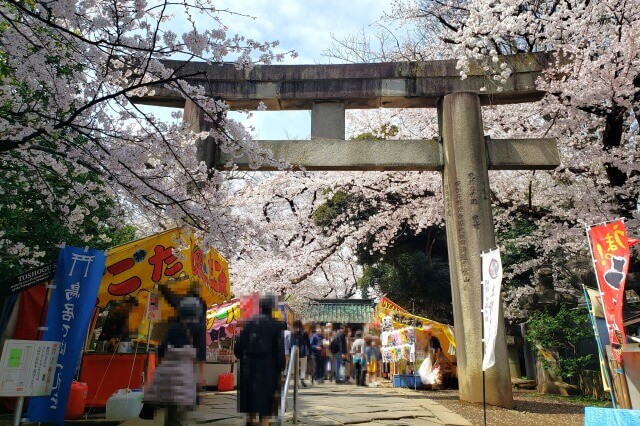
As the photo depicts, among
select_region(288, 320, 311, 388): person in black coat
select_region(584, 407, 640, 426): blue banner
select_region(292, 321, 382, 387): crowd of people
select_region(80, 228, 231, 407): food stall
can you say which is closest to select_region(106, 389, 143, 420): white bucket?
select_region(80, 228, 231, 407): food stall

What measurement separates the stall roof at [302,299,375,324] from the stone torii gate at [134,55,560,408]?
680 inches

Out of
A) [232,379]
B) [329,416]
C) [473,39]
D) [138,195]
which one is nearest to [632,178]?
[473,39]

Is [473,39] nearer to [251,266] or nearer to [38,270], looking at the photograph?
[38,270]

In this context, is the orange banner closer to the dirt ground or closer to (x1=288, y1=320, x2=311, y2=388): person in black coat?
(x1=288, y1=320, x2=311, y2=388): person in black coat

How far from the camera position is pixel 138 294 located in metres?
7.42

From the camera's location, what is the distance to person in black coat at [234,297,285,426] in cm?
470

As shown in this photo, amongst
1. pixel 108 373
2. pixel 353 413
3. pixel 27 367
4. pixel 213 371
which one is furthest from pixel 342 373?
pixel 27 367

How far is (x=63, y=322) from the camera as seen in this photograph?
535cm

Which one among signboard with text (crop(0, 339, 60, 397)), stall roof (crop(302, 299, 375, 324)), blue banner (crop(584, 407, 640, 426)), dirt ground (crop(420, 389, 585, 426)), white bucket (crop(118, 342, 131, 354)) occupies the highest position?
stall roof (crop(302, 299, 375, 324))

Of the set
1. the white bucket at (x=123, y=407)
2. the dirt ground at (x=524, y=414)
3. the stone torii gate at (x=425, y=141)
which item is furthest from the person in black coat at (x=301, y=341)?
the white bucket at (x=123, y=407)

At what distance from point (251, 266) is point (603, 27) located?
1218 cm

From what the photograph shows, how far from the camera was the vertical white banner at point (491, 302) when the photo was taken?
5.74m

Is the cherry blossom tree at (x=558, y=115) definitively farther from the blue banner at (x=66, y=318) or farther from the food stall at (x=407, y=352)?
the blue banner at (x=66, y=318)

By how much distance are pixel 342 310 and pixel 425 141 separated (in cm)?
1904
